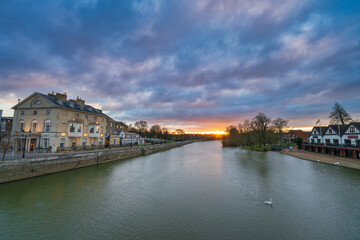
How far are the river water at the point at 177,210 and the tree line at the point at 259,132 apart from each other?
45432 mm

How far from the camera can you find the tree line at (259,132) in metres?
62.3

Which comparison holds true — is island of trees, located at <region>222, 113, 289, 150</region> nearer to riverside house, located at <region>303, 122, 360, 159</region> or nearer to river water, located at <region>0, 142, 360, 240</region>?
riverside house, located at <region>303, 122, 360, 159</region>

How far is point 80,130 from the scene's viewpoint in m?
35.0

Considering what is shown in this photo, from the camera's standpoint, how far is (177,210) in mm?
11703

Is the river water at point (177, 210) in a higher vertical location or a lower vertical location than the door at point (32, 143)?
lower

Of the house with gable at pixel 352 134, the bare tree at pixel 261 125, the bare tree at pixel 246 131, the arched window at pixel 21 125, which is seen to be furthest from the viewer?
the bare tree at pixel 246 131

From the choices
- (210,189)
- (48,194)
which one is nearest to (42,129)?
(48,194)

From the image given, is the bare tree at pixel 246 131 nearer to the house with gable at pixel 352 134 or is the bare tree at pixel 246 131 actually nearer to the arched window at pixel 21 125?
the house with gable at pixel 352 134

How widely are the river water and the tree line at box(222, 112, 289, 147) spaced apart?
45.4 meters

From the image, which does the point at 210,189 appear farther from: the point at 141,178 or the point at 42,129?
the point at 42,129

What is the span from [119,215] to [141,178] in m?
10.1

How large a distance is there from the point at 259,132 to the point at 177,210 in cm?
6005

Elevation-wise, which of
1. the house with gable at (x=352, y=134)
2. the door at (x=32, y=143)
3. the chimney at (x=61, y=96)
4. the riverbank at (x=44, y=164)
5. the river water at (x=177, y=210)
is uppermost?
the chimney at (x=61, y=96)

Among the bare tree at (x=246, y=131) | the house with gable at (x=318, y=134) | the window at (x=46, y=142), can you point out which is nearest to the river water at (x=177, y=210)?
the window at (x=46, y=142)
